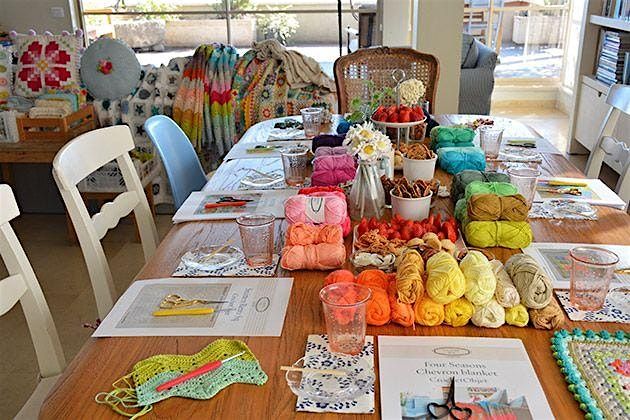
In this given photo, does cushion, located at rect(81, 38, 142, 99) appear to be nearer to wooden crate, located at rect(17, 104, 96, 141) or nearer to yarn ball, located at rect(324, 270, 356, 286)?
wooden crate, located at rect(17, 104, 96, 141)

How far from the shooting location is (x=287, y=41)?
5.96m

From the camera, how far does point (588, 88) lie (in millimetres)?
4512

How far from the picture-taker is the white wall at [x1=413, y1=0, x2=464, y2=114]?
3.86 m

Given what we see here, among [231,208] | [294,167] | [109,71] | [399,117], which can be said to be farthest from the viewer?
[109,71]

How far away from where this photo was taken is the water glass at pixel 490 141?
1.94 m

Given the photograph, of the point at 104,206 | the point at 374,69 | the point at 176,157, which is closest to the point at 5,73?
the point at 176,157

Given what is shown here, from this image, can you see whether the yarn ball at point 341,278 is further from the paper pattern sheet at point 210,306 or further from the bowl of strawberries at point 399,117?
the bowl of strawberries at point 399,117

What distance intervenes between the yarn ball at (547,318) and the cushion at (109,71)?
127 inches

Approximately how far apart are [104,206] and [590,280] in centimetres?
119

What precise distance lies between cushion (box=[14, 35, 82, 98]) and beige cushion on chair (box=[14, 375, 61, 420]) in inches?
109

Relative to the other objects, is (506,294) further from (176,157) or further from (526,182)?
(176,157)

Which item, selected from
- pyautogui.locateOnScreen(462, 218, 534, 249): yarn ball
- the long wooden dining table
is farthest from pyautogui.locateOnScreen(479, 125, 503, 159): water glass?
pyautogui.locateOnScreen(462, 218, 534, 249): yarn ball

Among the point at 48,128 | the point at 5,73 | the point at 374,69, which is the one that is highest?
the point at 374,69

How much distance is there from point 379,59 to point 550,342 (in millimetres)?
2048
